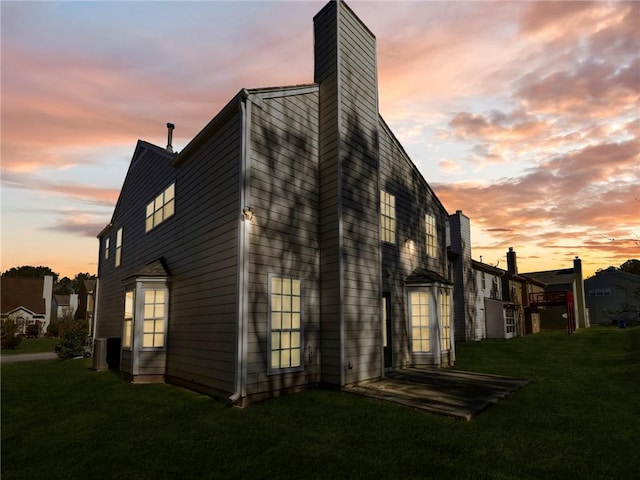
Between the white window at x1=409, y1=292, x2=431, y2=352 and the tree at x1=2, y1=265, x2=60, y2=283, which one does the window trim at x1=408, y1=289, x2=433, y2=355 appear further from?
the tree at x1=2, y1=265, x2=60, y2=283

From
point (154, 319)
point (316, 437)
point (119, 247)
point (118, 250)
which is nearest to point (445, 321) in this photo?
point (316, 437)

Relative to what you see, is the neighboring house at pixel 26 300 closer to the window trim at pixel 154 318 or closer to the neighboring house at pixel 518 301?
the window trim at pixel 154 318

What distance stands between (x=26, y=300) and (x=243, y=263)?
163 ft

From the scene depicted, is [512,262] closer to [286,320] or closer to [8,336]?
[286,320]

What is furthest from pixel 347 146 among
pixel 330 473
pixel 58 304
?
pixel 58 304

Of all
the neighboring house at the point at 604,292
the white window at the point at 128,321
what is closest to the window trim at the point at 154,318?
the white window at the point at 128,321

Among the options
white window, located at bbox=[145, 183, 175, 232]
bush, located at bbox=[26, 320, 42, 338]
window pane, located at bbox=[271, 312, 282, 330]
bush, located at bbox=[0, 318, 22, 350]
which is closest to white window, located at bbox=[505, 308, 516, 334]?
window pane, located at bbox=[271, 312, 282, 330]

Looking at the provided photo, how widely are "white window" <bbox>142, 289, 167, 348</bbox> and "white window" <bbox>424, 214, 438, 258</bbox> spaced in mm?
9423

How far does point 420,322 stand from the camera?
12.9m

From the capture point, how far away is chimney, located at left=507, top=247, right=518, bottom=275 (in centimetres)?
3422

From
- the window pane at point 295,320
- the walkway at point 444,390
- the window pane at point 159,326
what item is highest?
the window pane at point 295,320

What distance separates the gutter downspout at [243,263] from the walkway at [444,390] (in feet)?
8.13

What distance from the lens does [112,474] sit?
4.87m

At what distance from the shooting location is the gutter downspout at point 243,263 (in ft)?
25.5
